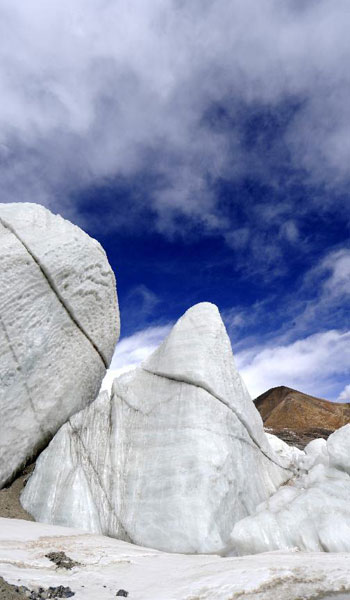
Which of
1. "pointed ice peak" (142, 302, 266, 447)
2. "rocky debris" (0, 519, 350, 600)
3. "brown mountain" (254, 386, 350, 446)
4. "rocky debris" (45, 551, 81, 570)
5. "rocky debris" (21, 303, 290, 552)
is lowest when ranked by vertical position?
"rocky debris" (0, 519, 350, 600)

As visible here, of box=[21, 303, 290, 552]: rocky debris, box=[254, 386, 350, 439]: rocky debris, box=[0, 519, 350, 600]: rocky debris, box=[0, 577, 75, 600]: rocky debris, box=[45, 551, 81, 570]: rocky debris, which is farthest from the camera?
box=[254, 386, 350, 439]: rocky debris

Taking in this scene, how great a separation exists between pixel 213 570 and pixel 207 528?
91.4 inches

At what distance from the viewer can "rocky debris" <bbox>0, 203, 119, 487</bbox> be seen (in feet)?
27.2

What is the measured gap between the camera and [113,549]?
5785mm

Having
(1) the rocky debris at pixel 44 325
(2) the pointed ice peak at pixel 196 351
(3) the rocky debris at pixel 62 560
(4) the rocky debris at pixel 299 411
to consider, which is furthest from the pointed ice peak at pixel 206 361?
(4) the rocky debris at pixel 299 411

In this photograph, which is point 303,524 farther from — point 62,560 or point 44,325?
point 44,325

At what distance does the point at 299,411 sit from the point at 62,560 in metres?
47.4

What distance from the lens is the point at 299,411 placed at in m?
48.8

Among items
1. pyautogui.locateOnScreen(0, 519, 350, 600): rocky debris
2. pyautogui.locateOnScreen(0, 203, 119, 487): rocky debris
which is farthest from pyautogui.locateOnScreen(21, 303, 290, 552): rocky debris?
pyautogui.locateOnScreen(0, 519, 350, 600): rocky debris

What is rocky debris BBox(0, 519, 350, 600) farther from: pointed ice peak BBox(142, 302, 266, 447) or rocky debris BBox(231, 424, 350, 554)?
pointed ice peak BBox(142, 302, 266, 447)

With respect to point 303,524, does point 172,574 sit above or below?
→ below

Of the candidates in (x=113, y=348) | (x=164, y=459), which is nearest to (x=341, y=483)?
(x=164, y=459)

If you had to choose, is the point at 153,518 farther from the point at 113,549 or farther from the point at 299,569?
the point at 299,569

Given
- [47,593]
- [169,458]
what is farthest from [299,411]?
[47,593]
